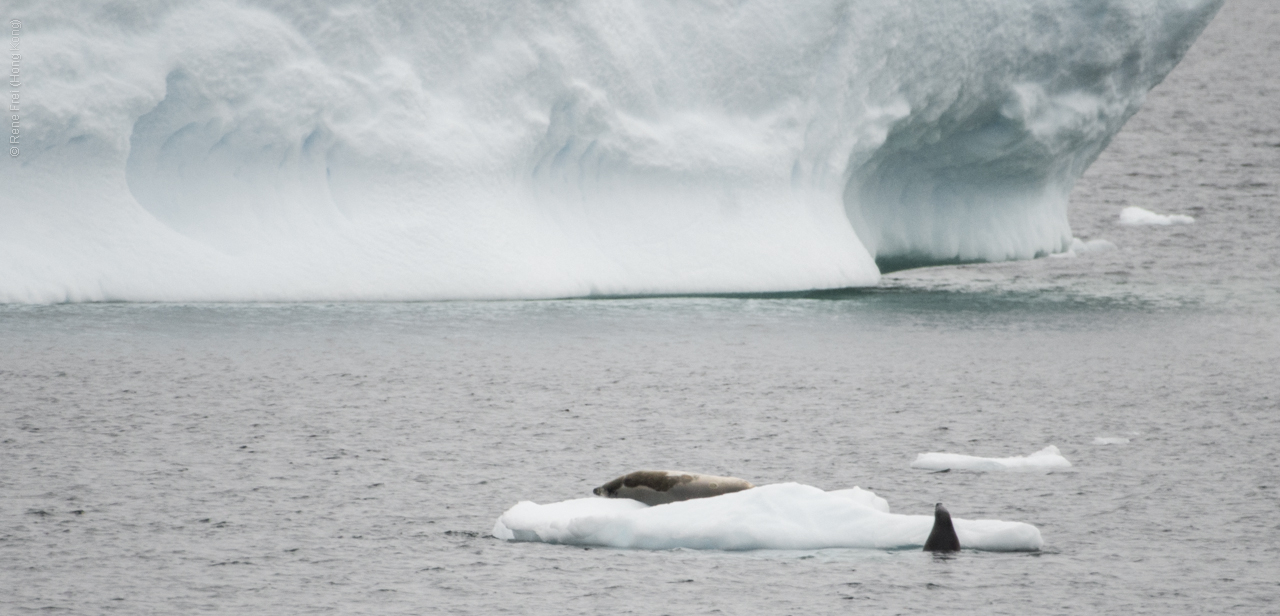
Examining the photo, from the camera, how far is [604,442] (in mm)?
7762

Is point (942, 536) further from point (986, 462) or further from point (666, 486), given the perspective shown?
point (986, 462)

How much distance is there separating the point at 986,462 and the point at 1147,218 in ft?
63.8

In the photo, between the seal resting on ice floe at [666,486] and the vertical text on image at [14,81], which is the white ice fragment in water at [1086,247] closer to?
the vertical text on image at [14,81]

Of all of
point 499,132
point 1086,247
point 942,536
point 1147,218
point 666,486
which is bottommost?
point 942,536

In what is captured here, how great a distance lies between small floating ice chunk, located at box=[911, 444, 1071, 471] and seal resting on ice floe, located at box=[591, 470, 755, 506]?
130 centimetres

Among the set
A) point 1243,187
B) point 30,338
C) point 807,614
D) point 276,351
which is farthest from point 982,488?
point 1243,187

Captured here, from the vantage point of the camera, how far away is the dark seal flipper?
18.4 ft

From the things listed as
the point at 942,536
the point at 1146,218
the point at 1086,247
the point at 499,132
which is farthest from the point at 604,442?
the point at 1146,218

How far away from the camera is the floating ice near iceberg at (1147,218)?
2525 centimetres

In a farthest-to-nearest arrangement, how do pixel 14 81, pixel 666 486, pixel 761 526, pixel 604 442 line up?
pixel 14 81 < pixel 604 442 < pixel 666 486 < pixel 761 526

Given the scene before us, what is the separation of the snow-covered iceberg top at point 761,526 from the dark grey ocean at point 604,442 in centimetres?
9

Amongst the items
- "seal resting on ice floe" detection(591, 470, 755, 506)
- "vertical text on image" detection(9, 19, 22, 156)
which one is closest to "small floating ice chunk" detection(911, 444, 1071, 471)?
"seal resting on ice floe" detection(591, 470, 755, 506)

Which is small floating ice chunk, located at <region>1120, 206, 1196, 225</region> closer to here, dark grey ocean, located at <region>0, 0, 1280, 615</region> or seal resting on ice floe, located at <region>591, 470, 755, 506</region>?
dark grey ocean, located at <region>0, 0, 1280, 615</region>

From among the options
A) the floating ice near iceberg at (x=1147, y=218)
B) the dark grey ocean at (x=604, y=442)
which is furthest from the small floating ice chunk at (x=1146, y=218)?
the dark grey ocean at (x=604, y=442)
